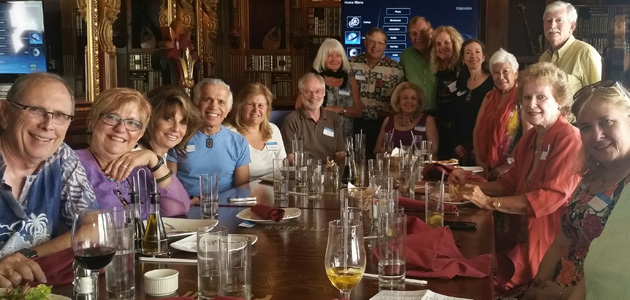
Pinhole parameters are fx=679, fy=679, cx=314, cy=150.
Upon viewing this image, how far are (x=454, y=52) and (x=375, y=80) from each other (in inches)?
30.4

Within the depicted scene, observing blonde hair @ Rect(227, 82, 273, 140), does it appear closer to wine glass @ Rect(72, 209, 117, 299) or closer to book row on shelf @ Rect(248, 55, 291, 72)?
wine glass @ Rect(72, 209, 117, 299)

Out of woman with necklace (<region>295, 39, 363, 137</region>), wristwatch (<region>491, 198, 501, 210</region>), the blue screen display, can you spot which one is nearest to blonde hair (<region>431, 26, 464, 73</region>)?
woman with necklace (<region>295, 39, 363, 137</region>)

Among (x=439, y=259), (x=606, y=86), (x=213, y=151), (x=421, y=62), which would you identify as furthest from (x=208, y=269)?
(x=421, y=62)

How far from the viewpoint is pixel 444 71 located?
6188 millimetres

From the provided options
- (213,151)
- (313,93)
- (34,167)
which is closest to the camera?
(34,167)

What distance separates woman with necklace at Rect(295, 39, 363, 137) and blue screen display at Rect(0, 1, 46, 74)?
9.04 feet

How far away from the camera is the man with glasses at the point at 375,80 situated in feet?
20.9

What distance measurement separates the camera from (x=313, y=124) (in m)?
5.59

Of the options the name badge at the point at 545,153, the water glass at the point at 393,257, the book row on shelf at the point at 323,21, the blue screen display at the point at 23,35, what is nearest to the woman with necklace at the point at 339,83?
the book row on shelf at the point at 323,21

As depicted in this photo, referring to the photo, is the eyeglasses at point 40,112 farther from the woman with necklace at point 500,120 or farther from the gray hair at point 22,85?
the woman with necklace at point 500,120

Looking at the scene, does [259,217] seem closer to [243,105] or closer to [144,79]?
[243,105]

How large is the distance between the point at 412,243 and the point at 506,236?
1.80 metres

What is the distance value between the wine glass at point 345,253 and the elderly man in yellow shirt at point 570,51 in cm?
378

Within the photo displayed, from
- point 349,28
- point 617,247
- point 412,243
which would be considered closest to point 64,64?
point 349,28
